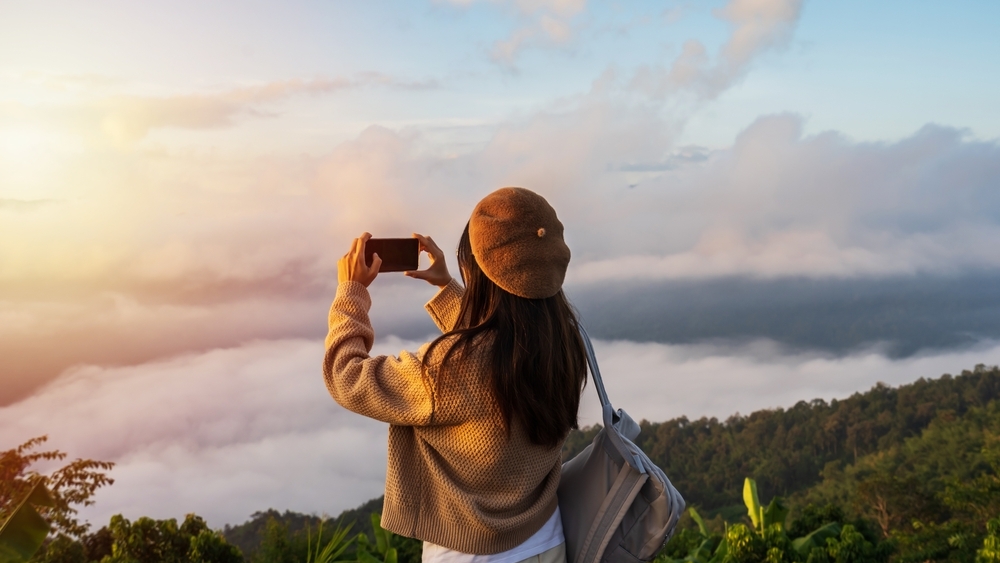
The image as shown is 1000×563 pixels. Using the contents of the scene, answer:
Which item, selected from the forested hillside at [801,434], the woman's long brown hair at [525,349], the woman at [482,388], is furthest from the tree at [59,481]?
the forested hillside at [801,434]

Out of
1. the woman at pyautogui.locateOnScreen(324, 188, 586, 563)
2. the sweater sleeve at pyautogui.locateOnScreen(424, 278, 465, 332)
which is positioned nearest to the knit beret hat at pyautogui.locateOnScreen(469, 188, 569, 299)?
the woman at pyautogui.locateOnScreen(324, 188, 586, 563)

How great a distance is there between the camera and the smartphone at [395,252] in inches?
61.8

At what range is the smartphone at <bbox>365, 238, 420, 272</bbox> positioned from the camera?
157 centimetres

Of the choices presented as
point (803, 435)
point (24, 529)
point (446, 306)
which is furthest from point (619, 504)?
point (803, 435)

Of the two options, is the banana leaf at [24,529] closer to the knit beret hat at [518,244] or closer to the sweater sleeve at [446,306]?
the sweater sleeve at [446,306]

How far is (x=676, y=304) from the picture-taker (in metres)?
39.1

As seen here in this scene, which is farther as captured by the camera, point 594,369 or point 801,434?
point 801,434

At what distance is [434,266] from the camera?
1.72m

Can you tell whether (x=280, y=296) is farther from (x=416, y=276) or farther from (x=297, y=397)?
(x=416, y=276)

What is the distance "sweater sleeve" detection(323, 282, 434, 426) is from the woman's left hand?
0.12 meters

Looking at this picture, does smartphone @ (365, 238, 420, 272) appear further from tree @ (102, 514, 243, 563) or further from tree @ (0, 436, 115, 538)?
tree @ (0, 436, 115, 538)

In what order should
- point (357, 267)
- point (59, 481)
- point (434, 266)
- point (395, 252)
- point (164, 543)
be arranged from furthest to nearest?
1. point (59, 481)
2. point (164, 543)
3. point (434, 266)
4. point (395, 252)
5. point (357, 267)

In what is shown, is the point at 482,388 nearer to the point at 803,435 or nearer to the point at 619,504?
the point at 619,504

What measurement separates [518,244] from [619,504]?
552 mm
